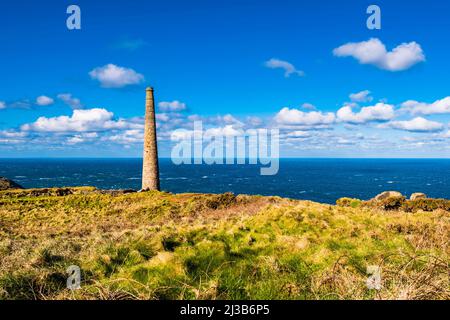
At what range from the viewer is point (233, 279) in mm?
5902

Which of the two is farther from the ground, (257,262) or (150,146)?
(150,146)

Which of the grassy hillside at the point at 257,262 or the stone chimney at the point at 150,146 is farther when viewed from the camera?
the stone chimney at the point at 150,146

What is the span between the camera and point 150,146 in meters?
41.9

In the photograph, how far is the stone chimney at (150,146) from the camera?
1644 inches

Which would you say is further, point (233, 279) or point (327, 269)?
point (327, 269)

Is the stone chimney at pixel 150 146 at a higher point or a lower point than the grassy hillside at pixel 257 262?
higher

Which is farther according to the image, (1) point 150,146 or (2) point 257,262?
(1) point 150,146
